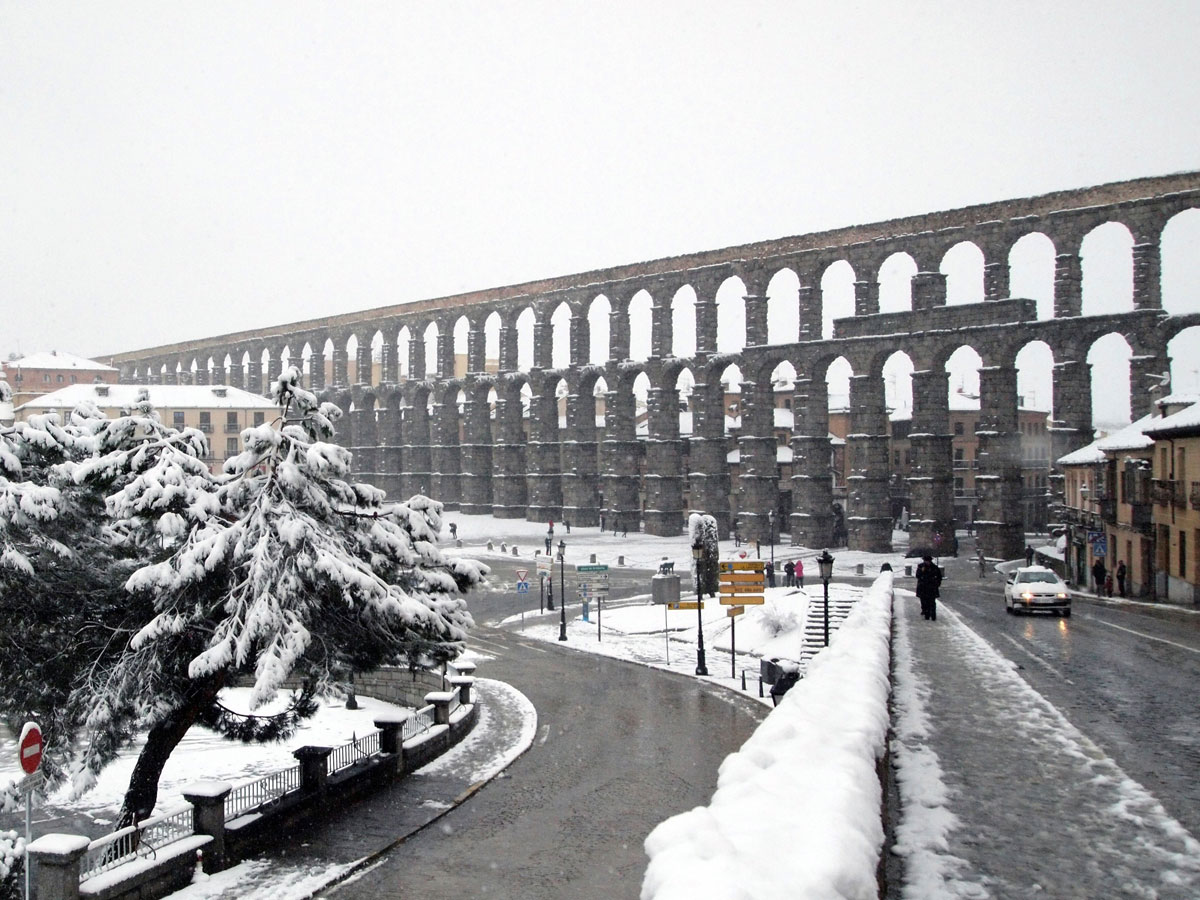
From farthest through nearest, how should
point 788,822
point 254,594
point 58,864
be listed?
1. point 254,594
2. point 58,864
3. point 788,822

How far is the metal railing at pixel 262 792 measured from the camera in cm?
1468

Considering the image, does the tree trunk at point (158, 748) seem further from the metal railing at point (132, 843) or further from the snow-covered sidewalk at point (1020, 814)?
the snow-covered sidewalk at point (1020, 814)

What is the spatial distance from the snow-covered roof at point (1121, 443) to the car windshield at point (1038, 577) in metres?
11.2

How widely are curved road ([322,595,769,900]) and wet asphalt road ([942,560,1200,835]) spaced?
553cm

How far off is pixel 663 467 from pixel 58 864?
58.3 metres

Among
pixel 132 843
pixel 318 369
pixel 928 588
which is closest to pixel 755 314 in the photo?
pixel 928 588

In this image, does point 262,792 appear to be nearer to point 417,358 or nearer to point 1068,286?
point 1068,286

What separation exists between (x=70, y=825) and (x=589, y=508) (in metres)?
56.7

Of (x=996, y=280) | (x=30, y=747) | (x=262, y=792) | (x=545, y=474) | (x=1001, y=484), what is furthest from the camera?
(x=545, y=474)

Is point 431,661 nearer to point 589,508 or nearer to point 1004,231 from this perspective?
point 1004,231

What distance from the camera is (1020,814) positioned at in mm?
7191

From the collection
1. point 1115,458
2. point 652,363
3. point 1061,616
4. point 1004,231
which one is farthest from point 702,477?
point 1061,616

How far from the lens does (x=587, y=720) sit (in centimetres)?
2247

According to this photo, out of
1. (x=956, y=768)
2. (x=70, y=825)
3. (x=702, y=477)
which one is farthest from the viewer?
(x=702, y=477)
